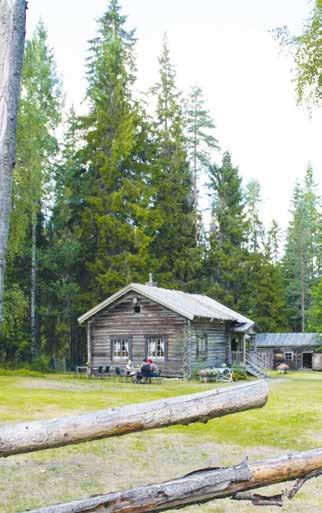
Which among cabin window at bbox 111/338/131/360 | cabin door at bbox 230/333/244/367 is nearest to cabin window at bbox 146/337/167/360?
cabin window at bbox 111/338/131/360

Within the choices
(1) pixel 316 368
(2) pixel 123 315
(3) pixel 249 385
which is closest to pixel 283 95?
(3) pixel 249 385

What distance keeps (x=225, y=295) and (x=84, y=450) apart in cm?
4430

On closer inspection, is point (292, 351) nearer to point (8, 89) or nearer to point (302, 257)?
point (302, 257)

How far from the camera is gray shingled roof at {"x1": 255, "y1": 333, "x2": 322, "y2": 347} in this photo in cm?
4945

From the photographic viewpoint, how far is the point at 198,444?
499 inches

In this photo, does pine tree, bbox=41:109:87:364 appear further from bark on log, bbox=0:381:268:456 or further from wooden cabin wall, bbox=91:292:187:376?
bark on log, bbox=0:381:268:456

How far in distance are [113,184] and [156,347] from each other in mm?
15656

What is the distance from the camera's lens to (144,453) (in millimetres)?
11641

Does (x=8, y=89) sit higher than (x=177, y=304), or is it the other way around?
(x=8, y=89)

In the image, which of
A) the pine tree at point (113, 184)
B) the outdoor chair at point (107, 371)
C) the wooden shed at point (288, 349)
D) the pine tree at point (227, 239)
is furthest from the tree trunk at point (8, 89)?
the pine tree at point (227, 239)

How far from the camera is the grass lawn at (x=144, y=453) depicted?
337 inches

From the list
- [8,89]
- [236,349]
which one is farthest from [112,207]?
[8,89]

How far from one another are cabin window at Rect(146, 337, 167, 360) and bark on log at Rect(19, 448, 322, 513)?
2792 cm

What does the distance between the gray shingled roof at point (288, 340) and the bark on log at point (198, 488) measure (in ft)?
149
